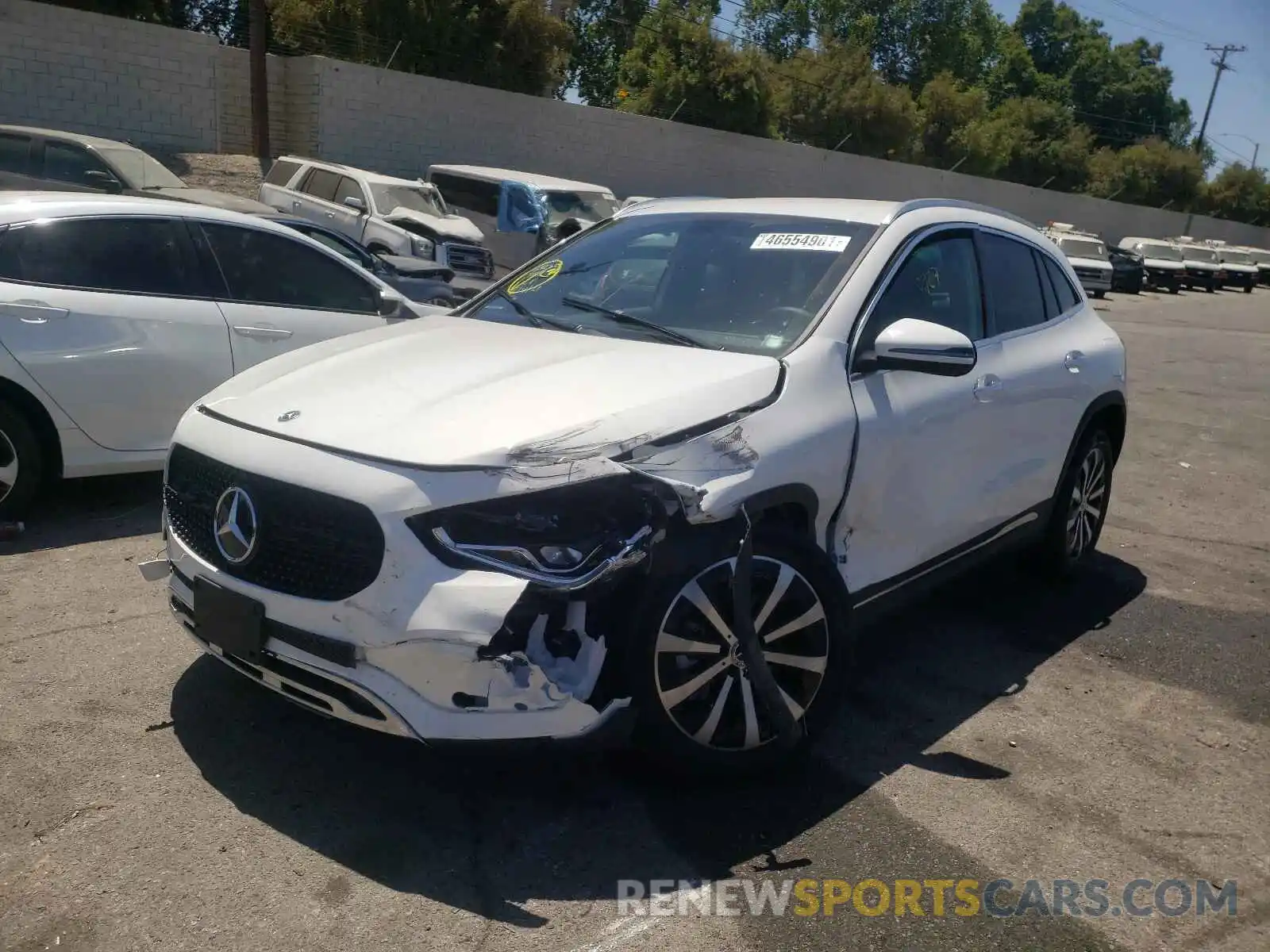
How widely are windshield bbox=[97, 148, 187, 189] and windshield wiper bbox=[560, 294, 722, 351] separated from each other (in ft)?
34.1

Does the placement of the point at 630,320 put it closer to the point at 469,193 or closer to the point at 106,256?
the point at 106,256

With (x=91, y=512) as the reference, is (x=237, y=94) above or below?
above

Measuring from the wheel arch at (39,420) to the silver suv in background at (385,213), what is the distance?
969 centimetres

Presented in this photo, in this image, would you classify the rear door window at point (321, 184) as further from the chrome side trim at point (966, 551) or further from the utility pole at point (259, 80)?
the chrome side trim at point (966, 551)

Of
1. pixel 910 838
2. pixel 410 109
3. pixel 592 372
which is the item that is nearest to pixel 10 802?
pixel 592 372

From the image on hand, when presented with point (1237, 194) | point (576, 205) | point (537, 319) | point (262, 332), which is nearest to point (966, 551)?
point (537, 319)

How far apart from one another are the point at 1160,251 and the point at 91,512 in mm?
41616

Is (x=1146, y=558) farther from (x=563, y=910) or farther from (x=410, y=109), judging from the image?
(x=410, y=109)

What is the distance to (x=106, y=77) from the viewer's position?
70.5 feet

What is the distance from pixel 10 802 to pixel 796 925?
87.0 inches

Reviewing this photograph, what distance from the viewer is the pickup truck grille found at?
1558 cm

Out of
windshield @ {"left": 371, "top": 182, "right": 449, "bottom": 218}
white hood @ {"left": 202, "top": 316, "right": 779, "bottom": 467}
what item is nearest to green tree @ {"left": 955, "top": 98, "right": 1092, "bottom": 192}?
windshield @ {"left": 371, "top": 182, "right": 449, "bottom": 218}

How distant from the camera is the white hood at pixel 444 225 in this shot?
1583 centimetres

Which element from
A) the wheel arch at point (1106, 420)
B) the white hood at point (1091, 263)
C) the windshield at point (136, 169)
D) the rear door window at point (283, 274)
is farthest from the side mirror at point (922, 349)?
the white hood at point (1091, 263)
